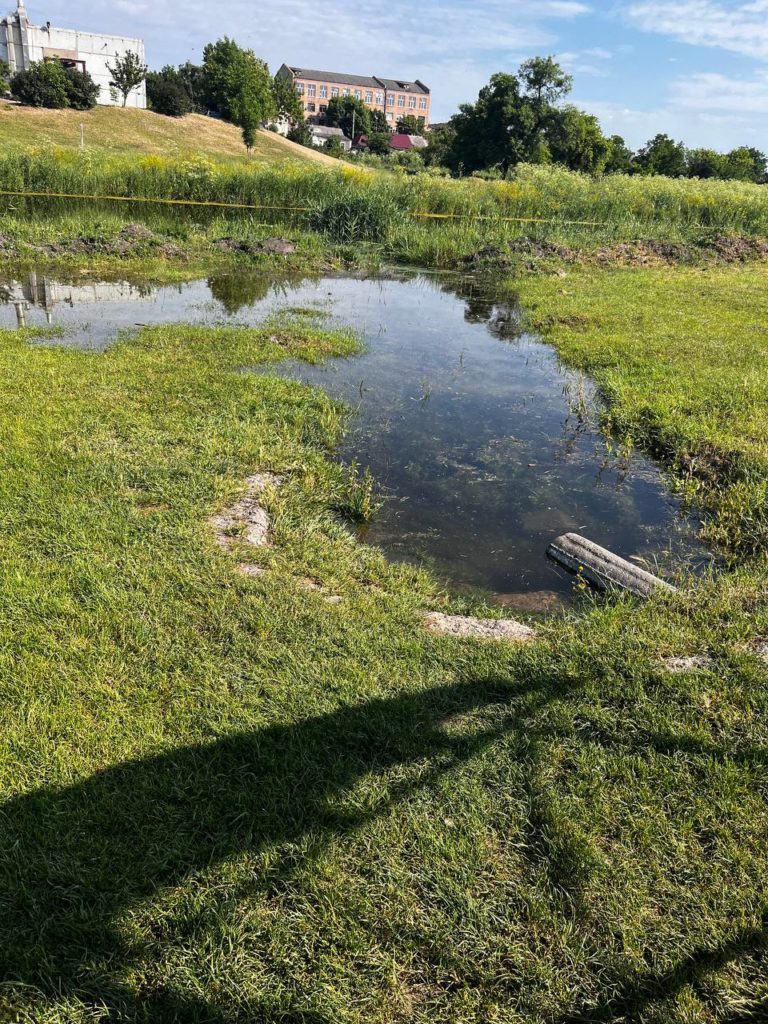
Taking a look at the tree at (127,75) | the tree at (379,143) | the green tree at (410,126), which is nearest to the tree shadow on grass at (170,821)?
the tree at (127,75)

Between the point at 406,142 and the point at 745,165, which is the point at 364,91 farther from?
the point at 745,165

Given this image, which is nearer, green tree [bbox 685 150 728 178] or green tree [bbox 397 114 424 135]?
green tree [bbox 685 150 728 178]

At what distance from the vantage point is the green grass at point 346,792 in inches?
76.7

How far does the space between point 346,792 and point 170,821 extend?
67 cm

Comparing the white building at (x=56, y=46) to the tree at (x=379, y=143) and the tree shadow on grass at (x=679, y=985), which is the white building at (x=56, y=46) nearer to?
the tree at (x=379, y=143)

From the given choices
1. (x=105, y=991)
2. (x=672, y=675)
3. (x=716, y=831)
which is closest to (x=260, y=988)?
(x=105, y=991)

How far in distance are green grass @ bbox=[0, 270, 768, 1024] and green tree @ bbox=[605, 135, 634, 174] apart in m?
66.2

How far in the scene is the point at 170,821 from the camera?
2350 mm

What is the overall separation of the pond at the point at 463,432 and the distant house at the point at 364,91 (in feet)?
335

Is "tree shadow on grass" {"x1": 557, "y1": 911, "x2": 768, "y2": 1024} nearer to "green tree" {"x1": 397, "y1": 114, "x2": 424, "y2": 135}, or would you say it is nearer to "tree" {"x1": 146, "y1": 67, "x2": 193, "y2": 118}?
"tree" {"x1": 146, "y1": 67, "x2": 193, "y2": 118}

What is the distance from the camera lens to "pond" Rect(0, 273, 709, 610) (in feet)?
16.1

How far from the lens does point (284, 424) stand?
6.30 m

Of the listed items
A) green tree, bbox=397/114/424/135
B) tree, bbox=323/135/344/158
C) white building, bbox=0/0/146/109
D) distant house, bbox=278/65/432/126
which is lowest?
tree, bbox=323/135/344/158

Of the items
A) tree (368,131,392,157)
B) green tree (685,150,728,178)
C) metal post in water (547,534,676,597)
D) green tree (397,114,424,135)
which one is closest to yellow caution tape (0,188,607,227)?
metal post in water (547,534,676,597)
